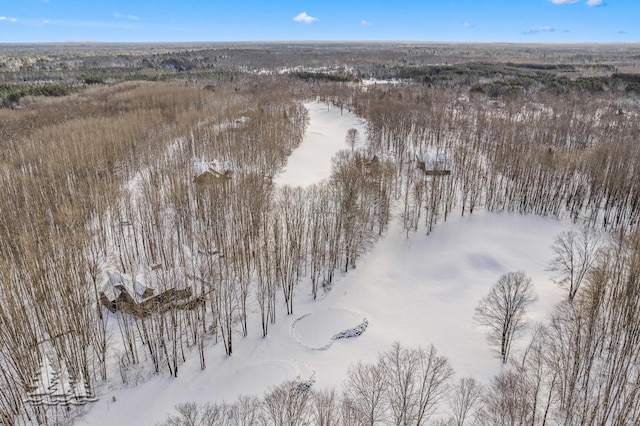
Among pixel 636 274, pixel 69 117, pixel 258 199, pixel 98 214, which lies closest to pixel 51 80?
pixel 69 117

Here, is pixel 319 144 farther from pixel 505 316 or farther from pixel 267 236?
pixel 505 316

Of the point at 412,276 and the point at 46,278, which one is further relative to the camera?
the point at 412,276

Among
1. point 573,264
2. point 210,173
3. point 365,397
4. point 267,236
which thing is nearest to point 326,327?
point 267,236

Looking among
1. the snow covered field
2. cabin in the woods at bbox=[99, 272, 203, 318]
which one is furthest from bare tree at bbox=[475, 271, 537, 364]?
cabin in the woods at bbox=[99, 272, 203, 318]

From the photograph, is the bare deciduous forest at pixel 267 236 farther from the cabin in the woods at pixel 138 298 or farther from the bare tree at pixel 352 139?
the bare tree at pixel 352 139

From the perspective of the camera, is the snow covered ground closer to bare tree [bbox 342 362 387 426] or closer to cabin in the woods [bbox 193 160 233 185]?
cabin in the woods [bbox 193 160 233 185]

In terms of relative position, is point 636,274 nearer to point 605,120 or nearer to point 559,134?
point 559,134
